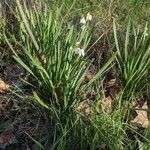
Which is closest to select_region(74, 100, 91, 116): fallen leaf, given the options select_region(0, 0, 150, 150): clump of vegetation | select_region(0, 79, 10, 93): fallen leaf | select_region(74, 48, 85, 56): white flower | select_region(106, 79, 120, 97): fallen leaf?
select_region(0, 0, 150, 150): clump of vegetation

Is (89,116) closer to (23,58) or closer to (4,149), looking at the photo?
(4,149)

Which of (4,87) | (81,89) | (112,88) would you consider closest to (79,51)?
(81,89)

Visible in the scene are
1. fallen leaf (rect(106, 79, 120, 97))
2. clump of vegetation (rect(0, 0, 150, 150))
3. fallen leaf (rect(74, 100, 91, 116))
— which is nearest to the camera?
clump of vegetation (rect(0, 0, 150, 150))

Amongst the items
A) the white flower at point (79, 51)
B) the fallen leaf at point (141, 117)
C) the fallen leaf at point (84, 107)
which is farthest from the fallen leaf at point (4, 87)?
the fallen leaf at point (141, 117)

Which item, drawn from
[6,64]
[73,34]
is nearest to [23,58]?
[6,64]

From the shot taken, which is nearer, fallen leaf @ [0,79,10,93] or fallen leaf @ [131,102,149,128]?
fallen leaf @ [131,102,149,128]

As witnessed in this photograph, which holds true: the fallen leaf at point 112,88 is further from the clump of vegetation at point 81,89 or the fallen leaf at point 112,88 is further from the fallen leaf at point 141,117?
the fallen leaf at point 141,117

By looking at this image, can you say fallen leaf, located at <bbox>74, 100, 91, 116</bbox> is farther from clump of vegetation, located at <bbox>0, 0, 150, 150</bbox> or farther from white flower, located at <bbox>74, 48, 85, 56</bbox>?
white flower, located at <bbox>74, 48, 85, 56</bbox>

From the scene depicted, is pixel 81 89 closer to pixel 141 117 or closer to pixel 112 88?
pixel 112 88
